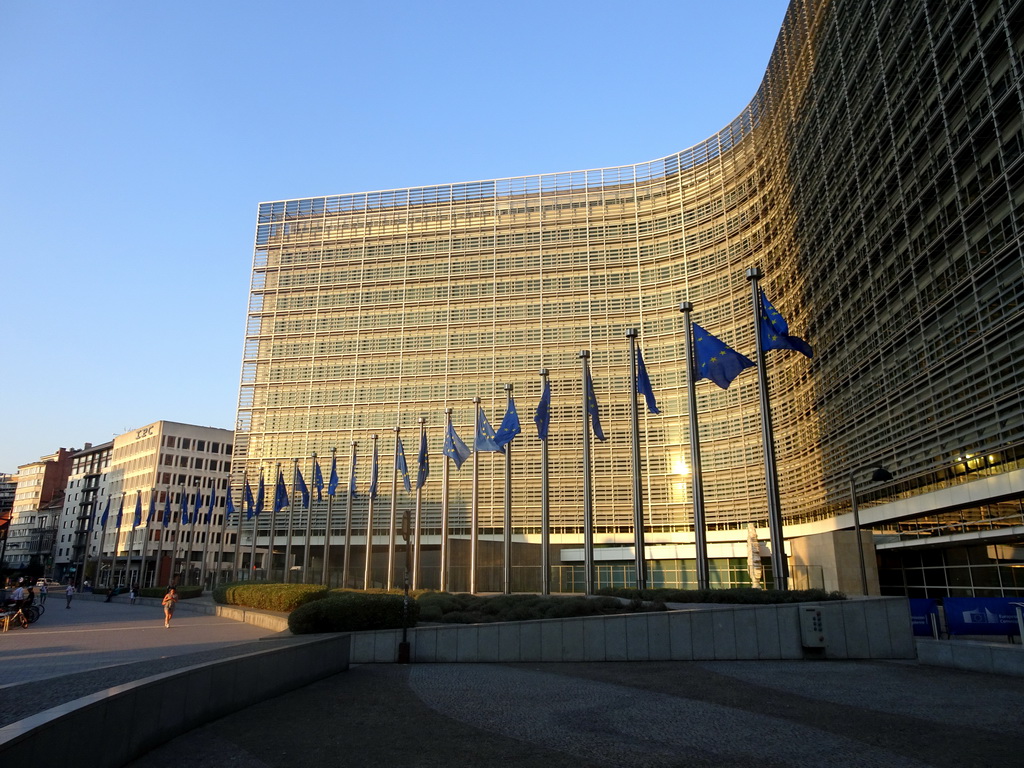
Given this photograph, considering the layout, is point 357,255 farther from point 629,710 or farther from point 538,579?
point 629,710

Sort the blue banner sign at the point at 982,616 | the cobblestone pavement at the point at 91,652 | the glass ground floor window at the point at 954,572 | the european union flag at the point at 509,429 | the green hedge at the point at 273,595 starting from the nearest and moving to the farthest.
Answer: the cobblestone pavement at the point at 91,652
the blue banner sign at the point at 982,616
the green hedge at the point at 273,595
the glass ground floor window at the point at 954,572
the european union flag at the point at 509,429

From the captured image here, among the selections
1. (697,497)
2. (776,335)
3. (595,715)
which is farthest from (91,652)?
(776,335)

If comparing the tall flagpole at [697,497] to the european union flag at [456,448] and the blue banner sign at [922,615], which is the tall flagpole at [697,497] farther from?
the european union flag at [456,448]

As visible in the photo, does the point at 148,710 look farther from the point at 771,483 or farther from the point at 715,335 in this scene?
the point at 715,335

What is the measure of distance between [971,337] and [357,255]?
59965 millimetres

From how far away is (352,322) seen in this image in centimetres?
7438

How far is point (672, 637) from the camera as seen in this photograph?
19703 mm

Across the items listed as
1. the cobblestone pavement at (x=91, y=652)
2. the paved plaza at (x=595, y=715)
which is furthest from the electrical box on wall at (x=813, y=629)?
the cobblestone pavement at (x=91, y=652)

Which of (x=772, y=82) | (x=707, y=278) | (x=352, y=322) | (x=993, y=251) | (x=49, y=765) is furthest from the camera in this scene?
(x=352, y=322)

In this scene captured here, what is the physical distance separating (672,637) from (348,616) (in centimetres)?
846

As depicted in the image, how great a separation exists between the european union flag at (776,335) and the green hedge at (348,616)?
46.1ft

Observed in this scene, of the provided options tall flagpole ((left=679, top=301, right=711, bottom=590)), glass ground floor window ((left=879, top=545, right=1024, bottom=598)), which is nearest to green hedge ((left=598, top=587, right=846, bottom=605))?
tall flagpole ((left=679, top=301, right=711, bottom=590))

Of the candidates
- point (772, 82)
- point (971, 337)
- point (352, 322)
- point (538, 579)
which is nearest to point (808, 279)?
point (772, 82)

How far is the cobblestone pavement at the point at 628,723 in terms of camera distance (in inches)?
354
